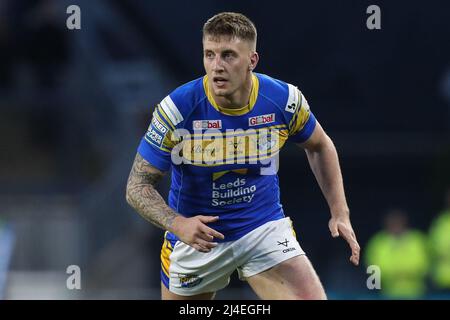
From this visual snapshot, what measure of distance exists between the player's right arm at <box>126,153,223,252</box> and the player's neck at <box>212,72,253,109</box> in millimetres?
623

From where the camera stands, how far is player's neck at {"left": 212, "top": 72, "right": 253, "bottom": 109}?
7105 millimetres

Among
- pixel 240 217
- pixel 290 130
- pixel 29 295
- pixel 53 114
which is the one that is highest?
pixel 53 114

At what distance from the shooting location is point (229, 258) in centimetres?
736

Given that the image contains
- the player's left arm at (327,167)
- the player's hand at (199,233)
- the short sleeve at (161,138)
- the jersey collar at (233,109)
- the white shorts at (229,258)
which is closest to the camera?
the player's hand at (199,233)

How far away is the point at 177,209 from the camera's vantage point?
7.50m

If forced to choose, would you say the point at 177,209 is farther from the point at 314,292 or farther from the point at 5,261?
the point at 5,261

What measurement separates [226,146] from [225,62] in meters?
0.59

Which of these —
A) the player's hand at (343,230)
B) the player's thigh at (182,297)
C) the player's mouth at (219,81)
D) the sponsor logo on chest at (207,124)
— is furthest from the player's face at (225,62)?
the player's thigh at (182,297)

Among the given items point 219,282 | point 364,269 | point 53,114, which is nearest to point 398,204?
point 364,269

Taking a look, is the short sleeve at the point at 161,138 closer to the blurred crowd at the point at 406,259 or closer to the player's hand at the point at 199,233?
the player's hand at the point at 199,233

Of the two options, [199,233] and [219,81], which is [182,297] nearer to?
[199,233]

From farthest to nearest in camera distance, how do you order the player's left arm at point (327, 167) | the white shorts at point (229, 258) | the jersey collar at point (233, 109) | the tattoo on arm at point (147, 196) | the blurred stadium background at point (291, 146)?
1. the blurred stadium background at point (291, 146)
2. the player's left arm at point (327, 167)
3. the white shorts at point (229, 258)
4. the jersey collar at point (233, 109)
5. the tattoo on arm at point (147, 196)

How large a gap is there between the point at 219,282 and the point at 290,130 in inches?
46.6

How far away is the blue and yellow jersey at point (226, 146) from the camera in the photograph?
7.06m
